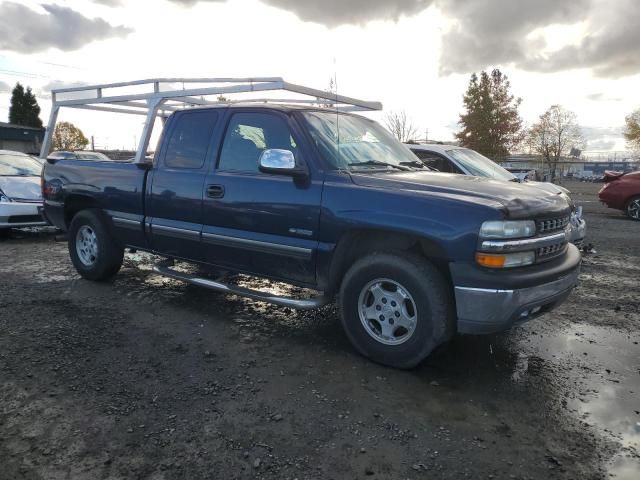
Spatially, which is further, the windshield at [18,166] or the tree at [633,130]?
the tree at [633,130]

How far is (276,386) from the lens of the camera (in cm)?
338

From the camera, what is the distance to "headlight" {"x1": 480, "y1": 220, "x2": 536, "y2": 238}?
3176mm

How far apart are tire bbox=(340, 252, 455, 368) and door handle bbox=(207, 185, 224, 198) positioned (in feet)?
4.74

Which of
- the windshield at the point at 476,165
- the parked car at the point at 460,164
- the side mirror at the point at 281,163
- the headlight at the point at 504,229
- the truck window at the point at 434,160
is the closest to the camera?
the headlight at the point at 504,229

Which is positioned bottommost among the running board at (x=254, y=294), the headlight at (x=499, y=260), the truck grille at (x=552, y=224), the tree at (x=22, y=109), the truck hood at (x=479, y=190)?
the running board at (x=254, y=294)

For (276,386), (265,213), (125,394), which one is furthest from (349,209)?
(125,394)

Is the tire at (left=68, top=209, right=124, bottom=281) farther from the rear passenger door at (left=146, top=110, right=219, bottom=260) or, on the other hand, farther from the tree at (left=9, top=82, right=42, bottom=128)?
the tree at (left=9, top=82, right=42, bottom=128)

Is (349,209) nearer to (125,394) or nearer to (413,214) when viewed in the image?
(413,214)

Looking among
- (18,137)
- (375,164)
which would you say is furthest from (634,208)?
(18,137)

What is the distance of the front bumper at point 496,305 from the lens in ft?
10.5

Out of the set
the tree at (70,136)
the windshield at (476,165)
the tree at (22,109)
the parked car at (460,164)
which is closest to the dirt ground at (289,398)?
the parked car at (460,164)

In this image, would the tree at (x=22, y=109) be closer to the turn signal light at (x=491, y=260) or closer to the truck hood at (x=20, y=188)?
the truck hood at (x=20, y=188)

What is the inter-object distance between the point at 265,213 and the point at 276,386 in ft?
4.75

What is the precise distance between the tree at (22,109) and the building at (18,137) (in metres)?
13.8
